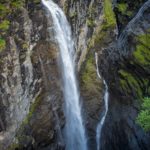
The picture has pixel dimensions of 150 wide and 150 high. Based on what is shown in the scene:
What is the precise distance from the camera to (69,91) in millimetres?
16734

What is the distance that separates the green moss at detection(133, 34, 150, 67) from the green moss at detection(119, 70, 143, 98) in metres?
0.96

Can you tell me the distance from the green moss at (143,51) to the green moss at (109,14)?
16.5ft

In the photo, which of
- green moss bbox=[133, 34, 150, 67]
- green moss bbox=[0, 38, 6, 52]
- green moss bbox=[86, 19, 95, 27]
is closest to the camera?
green moss bbox=[133, 34, 150, 67]

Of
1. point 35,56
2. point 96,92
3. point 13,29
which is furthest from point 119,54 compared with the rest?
point 13,29

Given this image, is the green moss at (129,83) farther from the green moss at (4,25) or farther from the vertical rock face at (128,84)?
the green moss at (4,25)

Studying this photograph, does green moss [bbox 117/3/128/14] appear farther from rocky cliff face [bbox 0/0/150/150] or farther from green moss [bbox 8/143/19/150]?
green moss [bbox 8/143/19/150]

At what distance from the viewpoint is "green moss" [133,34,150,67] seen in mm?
13727

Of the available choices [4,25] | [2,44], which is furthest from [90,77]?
[4,25]

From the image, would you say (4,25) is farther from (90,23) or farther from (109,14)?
(109,14)

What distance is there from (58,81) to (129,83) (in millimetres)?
3800

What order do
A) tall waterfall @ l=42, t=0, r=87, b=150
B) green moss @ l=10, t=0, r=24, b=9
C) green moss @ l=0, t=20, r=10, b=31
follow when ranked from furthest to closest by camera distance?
tall waterfall @ l=42, t=0, r=87, b=150, green moss @ l=10, t=0, r=24, b=9, green moss @ l=0, t=20, r=10, b=31

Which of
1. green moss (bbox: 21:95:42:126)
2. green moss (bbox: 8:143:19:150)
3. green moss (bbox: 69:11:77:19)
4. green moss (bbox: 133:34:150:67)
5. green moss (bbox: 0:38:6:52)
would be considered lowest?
green moss (bbox: 8:143:19:150)

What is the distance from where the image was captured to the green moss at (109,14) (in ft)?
62.1

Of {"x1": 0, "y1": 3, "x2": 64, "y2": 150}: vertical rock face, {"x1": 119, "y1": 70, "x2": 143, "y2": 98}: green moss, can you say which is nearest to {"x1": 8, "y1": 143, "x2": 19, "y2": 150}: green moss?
{"x1": 0, "y1": 3, "x2": 64, "y2": 150}: vertical rock face
